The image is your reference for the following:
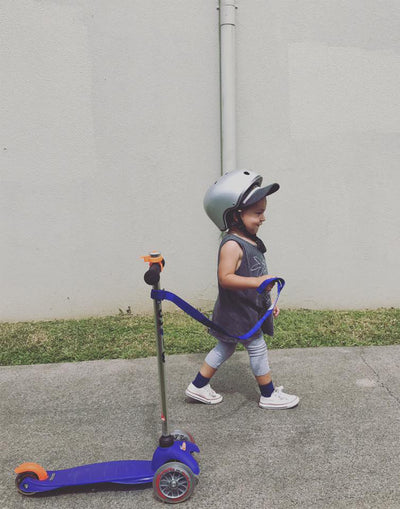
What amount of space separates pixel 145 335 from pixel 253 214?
2051 millimetres

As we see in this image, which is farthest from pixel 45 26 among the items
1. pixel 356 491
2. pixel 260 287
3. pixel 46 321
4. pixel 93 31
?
pixel 356 491

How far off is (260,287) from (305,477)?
101cm

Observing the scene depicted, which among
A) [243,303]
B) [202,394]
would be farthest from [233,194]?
[202,394]

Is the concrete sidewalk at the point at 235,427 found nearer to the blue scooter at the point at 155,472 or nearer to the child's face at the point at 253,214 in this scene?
the blue scooter at the point at 155,472

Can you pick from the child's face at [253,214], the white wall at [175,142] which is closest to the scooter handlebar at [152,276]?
the child's face at [253,214]

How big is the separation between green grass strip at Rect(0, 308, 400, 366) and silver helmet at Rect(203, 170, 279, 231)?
1.70 m

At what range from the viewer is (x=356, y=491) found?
234 centimetres

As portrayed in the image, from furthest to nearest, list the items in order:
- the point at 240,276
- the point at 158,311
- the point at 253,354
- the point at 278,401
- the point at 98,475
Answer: the point at 278,401 < the point at 253,354 < the point at 240,276 < the point at 98,475 < the point at 158,311

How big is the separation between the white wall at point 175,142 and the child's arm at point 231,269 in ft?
7.10

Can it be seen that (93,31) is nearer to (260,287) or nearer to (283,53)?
(283,53)

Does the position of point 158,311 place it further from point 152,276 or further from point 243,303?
point 243,303

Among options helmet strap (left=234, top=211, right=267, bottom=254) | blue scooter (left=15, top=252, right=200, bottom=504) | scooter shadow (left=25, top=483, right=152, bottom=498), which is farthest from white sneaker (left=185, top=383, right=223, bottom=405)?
helmet strap (left=234, top=211, right=267, bottom=254)

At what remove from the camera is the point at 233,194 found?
2.81 meters

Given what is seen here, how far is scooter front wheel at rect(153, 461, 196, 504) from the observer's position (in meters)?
2.27
